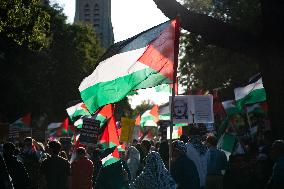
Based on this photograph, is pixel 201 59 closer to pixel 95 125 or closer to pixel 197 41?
pixel 197 41

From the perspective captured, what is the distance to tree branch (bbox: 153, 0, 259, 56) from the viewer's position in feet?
30.7

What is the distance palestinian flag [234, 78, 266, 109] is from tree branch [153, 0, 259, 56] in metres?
6.45

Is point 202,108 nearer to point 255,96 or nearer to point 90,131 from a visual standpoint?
point 255,96

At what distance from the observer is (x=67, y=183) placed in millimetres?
10586

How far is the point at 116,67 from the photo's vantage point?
1024cm

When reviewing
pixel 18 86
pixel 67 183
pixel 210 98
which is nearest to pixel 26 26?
pixel 210 98

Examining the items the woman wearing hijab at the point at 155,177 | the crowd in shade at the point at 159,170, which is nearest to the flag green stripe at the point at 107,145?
the crowd in shade at the point at 159,170

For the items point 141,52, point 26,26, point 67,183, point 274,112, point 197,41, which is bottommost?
point 67,183

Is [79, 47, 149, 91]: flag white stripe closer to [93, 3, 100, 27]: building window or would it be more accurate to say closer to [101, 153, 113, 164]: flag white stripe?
[101, 153, 113, 164]: flag white stripe

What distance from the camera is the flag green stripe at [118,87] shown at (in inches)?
395

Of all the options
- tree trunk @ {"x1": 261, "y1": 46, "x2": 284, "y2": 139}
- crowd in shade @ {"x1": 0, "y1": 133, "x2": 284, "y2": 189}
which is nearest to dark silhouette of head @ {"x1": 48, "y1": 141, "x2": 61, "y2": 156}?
crowd in shade @ {"x1": 0, "y1": 133, "x2": 284, "y2": 189}

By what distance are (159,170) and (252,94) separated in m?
7.89

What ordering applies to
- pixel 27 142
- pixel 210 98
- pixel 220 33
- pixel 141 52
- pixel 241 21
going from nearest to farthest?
1. pixel 220 33
2. pixel 141 52
3. pixel 27 142
4. pixel 210 98
5. pixel 241 21

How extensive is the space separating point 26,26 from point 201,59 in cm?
2277
